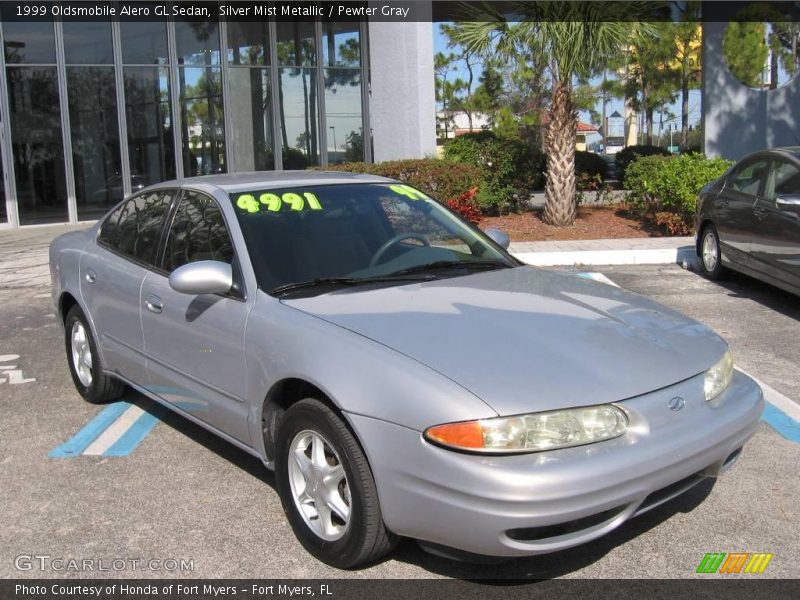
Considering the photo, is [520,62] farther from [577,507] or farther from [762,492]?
[577,507]

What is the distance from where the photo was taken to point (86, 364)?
18.4 feet

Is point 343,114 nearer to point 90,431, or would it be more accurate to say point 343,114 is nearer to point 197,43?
point 197,43

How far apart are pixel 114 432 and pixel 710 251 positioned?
7041 mm

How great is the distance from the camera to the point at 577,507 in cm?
285

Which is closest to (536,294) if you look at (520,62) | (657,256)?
(657,256)

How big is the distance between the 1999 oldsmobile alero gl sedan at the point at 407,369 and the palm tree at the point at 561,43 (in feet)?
28.3

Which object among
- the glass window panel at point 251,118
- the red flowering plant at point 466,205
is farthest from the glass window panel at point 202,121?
the red flowering plant at point 466,205

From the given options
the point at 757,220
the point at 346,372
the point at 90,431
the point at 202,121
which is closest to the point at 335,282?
the point at 346,372

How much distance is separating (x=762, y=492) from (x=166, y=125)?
16653mm

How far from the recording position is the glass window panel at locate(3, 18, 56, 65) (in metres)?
16.7

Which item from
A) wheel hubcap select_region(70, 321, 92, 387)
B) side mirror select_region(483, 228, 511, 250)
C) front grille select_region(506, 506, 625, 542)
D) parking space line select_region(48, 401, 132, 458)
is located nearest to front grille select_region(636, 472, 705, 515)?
front grille select_region(506, 506, 625, 542)

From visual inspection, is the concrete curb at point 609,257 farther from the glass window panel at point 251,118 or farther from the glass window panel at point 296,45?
the glass window panel at point 296,45

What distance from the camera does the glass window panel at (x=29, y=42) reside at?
16688 mm

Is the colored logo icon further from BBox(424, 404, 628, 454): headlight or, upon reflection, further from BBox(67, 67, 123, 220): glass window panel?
BBox(67, 67, 123, 220): glass window panel
